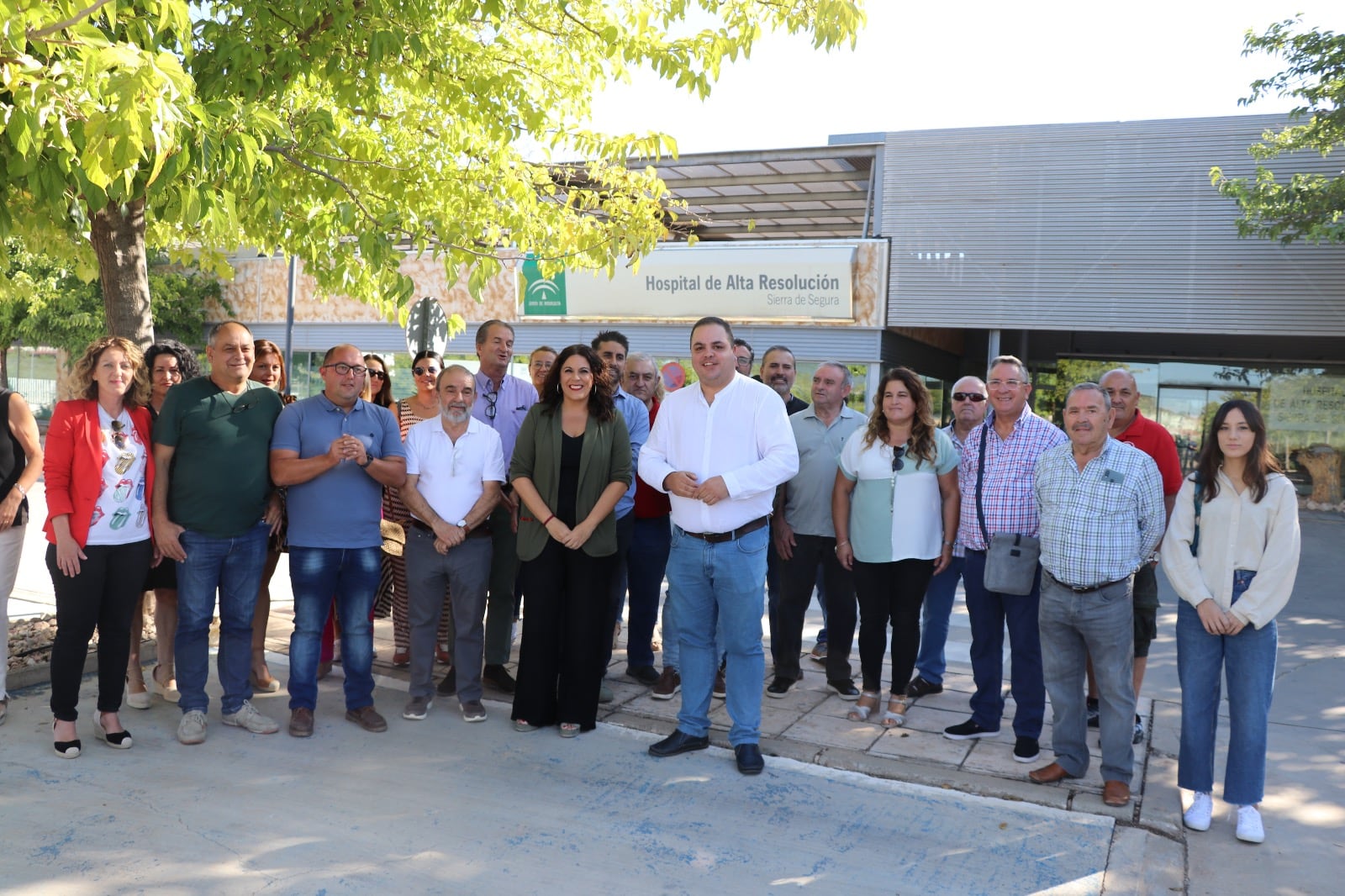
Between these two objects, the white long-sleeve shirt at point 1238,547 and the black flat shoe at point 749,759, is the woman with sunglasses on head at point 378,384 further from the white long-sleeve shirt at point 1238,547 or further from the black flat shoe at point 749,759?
the white long-sleeve shirt at point 1238,547

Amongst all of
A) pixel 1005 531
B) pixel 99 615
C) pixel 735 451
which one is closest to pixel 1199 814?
pixel 1005 531

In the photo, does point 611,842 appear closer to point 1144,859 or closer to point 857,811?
point 857,811

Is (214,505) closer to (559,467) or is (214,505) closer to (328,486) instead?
(328,486)

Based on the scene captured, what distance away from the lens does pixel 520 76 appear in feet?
24.3

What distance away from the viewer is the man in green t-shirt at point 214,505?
15.7 ft

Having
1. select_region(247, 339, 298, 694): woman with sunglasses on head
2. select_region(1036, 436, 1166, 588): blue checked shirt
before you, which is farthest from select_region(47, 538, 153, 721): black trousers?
select_region(1036, 436, 1166, 588): blue checked shirt

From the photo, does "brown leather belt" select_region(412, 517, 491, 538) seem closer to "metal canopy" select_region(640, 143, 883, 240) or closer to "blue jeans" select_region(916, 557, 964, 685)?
"blue jeans" select_region(916, 557, 964, 685)

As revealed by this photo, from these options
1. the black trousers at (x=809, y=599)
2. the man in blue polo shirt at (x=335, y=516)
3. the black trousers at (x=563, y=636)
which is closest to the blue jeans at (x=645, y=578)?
the black trousers at (x=809, y=599)

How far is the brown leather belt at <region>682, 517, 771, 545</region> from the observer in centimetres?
475

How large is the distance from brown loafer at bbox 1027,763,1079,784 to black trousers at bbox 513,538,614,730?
7.05 feet

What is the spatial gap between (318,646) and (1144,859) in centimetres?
387

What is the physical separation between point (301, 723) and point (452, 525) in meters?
1.21

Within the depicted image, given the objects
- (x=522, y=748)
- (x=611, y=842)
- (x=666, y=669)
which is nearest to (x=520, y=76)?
(x=666, y=669)

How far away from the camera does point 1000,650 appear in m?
5.21
